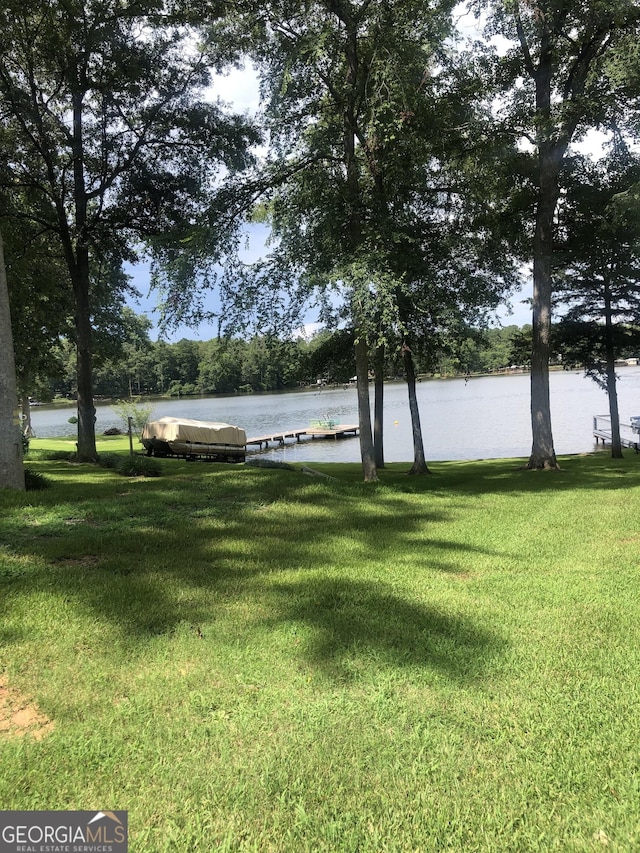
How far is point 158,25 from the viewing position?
1376 centimetres

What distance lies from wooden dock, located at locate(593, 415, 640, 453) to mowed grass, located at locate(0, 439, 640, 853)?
22433 millimetres

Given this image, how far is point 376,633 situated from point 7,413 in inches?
249

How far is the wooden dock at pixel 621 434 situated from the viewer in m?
25.8

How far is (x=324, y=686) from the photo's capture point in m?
3.23

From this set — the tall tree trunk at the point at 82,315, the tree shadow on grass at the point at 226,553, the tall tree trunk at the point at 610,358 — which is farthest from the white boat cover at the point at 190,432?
the tree shadow on grass at the point at 226,553

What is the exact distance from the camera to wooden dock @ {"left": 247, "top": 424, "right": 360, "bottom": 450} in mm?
40406

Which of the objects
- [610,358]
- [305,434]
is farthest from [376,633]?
[305,434]

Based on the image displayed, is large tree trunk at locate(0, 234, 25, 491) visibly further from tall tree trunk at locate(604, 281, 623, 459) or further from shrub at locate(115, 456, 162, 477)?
tall tree trunk at locate(604, 281, 623, 459)

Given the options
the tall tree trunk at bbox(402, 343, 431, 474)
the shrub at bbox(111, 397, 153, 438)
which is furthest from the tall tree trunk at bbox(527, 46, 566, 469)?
the shrub at bbox(111, 397, 153, 438)

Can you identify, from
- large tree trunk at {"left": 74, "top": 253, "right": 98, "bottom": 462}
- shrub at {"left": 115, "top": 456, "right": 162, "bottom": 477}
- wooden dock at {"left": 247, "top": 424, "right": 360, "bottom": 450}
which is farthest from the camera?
wooden dock at {"left": 247, "top": 424, "right": 360, "bottom": 450}

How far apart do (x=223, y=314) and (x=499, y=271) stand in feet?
29.7

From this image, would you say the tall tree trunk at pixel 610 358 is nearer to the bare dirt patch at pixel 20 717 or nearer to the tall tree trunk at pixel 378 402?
the tall tree trunk at pixel 378 402

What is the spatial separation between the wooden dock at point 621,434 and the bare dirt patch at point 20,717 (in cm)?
2621

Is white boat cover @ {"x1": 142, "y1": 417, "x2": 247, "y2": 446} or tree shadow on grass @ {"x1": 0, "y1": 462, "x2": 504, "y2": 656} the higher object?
white boat cover @ {"x1": 142, "y1": 417, "x2": 247, "y2": 446}
